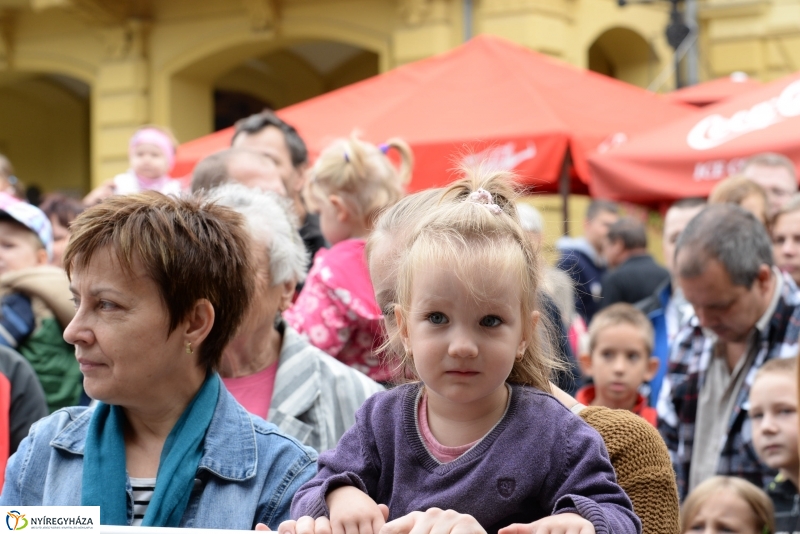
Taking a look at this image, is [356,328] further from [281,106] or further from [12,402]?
[281,106]

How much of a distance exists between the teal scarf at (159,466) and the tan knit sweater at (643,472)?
34.5 inches

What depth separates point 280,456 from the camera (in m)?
2.56

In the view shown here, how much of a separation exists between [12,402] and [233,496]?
1.37m

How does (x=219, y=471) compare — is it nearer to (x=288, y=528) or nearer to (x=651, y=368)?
(x=288, y=528)

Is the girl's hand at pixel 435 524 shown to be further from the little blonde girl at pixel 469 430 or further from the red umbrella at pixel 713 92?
the red umbrella at pixel 713 92

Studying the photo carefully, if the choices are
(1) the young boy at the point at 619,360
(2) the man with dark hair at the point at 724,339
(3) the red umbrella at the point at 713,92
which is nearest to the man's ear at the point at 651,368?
→ (1) the young boy at the point at 619,360

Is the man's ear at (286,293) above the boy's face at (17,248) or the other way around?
the other way around

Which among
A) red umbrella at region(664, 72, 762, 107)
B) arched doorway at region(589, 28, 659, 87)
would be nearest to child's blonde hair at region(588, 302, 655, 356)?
red umbrella at region(664, 72, 762, 107)

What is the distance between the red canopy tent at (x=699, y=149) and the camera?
271 inches

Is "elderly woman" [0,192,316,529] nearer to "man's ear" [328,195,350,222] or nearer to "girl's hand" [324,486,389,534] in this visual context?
"girl's hand" [324,486,389,534]

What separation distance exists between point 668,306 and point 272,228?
148 inches

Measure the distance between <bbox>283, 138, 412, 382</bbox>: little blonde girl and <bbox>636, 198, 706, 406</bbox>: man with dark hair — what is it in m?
2.34

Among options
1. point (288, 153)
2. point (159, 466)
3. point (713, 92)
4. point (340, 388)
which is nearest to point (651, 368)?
point (288, 153)

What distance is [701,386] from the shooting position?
4473 millimetres
